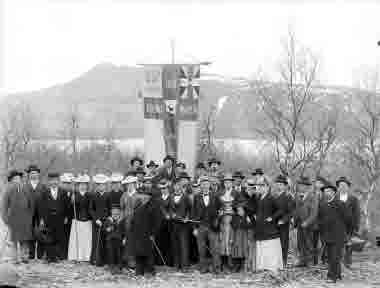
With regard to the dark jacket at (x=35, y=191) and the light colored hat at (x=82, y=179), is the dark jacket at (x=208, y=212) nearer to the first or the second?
the light colored hat at (x=82, y=179)

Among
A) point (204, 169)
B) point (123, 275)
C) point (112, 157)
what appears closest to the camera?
point (123, 275)

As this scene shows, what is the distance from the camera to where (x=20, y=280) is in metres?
8.98

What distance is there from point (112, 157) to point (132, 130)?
9.12 metres

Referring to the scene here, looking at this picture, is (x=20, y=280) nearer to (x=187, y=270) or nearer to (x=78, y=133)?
(x=187, y=270)

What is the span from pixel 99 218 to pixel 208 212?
2175mm

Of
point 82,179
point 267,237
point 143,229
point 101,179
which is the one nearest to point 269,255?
point 267,237

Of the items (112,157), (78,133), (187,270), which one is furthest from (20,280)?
(78,133)

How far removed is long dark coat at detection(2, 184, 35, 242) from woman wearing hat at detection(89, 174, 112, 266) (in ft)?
3.81

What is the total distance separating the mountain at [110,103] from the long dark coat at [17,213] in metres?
16.4

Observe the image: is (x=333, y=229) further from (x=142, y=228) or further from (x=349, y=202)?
(x=142, y=228)

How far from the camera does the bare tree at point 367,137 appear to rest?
2259cm

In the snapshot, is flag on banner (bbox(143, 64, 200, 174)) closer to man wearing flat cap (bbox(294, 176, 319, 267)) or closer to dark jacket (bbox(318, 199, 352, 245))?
man wearing flat cap (bbox(294, 176, 319, 267))

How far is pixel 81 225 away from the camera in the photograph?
10898 millimetres

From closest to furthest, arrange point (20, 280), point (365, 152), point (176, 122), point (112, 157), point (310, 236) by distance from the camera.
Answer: point (20, 280), point (310, 236), point (176, 122), point (365, 152), point (112, 157)
